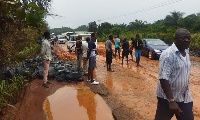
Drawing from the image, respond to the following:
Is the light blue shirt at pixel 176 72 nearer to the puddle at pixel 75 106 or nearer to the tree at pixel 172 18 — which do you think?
the puddle at pixel 75 106

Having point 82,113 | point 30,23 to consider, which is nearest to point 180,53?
point 30,23

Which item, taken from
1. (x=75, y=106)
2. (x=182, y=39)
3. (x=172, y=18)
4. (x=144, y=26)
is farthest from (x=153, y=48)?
(x=172, y=18)

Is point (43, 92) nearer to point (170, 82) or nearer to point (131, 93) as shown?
point (131, 93)

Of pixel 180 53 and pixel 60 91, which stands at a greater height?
pixel 180 53

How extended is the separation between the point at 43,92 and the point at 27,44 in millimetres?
8562

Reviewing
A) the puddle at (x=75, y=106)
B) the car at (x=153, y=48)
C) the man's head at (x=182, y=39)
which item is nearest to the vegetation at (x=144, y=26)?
the car at (x=153, y=48)

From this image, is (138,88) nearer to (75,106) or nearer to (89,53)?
(89,53)

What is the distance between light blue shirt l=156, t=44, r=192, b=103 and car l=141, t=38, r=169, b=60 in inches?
533

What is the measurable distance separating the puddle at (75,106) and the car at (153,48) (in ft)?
32.5

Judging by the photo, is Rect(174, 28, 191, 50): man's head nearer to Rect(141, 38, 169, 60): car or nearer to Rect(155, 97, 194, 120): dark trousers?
Rect(155, 97, 194, 120): dark trousers

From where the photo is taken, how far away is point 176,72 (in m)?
3.38

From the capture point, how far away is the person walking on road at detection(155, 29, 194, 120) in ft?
10.8

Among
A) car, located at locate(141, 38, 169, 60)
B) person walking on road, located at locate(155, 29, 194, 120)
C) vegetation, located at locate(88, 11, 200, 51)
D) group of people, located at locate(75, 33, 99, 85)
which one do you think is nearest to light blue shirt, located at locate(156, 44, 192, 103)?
person walking on road, located at locate(155, 29, 194, 120)

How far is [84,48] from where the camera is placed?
1010 cm
